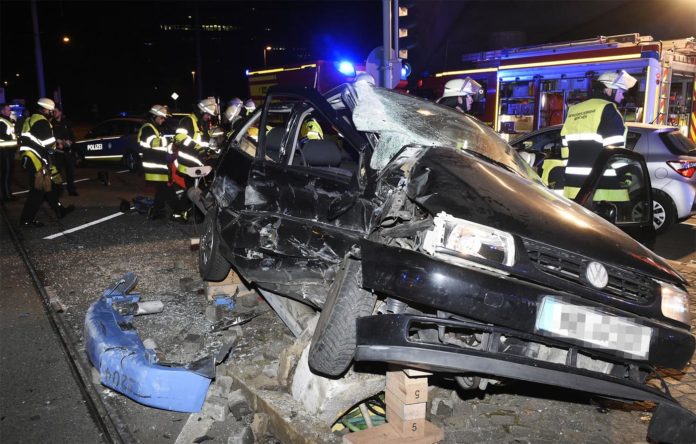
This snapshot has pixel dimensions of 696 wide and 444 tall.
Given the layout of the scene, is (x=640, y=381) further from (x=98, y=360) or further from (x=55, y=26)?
(x=55, y=26)

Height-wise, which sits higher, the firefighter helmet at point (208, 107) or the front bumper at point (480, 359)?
the firefighter helmet at point (208, 107)

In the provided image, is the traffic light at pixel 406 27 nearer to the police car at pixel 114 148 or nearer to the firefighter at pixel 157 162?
the firefighter at pixel 157 162

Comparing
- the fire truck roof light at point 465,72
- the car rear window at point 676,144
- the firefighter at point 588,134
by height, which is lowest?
the car rear window at point 676,144

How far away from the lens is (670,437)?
238cm

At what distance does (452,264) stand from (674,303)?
1121 mm

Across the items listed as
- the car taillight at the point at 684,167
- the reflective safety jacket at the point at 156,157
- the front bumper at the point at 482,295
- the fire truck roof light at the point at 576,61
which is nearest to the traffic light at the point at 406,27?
the fire truck roof light at the point at 576,61

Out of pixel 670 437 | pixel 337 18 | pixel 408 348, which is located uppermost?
pixel 337 18

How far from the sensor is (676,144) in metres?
7.36

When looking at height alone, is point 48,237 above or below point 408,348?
below

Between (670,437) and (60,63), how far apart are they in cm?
5234

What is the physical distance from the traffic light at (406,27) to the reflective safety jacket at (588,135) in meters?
4.58

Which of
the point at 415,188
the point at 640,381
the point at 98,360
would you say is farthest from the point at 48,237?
the point at 640,381

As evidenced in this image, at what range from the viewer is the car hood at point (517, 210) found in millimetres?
2527

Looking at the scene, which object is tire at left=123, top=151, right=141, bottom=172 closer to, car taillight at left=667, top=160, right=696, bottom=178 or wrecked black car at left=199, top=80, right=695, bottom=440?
wrecked black car at left=199, top=80, right=695, bottom=440
